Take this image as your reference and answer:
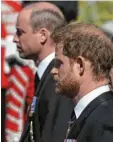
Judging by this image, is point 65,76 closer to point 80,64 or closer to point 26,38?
point 80,64

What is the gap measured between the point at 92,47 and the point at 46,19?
5.45 ft

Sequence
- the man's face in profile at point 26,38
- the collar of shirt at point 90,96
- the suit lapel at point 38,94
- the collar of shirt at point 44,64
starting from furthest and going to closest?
the man's face in profile at point 26,38 → the collar of shirt at point 44,64 → the suit lapel at point 38,94 → the collar of shirt at point 90,96

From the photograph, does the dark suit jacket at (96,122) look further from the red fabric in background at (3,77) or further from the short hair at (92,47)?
the red fabric in background at (3,77)

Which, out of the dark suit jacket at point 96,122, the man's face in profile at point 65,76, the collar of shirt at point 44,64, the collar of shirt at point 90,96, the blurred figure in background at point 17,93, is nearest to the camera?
the dark suit jacket at point 96,122

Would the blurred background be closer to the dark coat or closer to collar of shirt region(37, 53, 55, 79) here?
collar of shirt region(37, 53, 55, 79)

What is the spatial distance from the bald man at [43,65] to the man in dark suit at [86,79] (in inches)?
20.0

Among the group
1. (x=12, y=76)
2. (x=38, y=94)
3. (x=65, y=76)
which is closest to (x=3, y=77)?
(x=12, y=76)

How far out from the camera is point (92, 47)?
11.7 ft


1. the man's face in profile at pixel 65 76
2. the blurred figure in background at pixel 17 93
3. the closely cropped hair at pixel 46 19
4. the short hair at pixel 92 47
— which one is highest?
the closely cropped hair at pixel 46 19

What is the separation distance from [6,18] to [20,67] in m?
0.48

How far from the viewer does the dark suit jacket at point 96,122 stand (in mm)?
3266

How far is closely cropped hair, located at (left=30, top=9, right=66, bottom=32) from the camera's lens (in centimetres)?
512

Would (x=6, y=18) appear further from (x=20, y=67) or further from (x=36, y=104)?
(x=36, y=104)

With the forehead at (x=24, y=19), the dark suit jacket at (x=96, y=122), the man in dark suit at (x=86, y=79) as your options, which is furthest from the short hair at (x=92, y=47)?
the forehead at (x=24, y=19)
